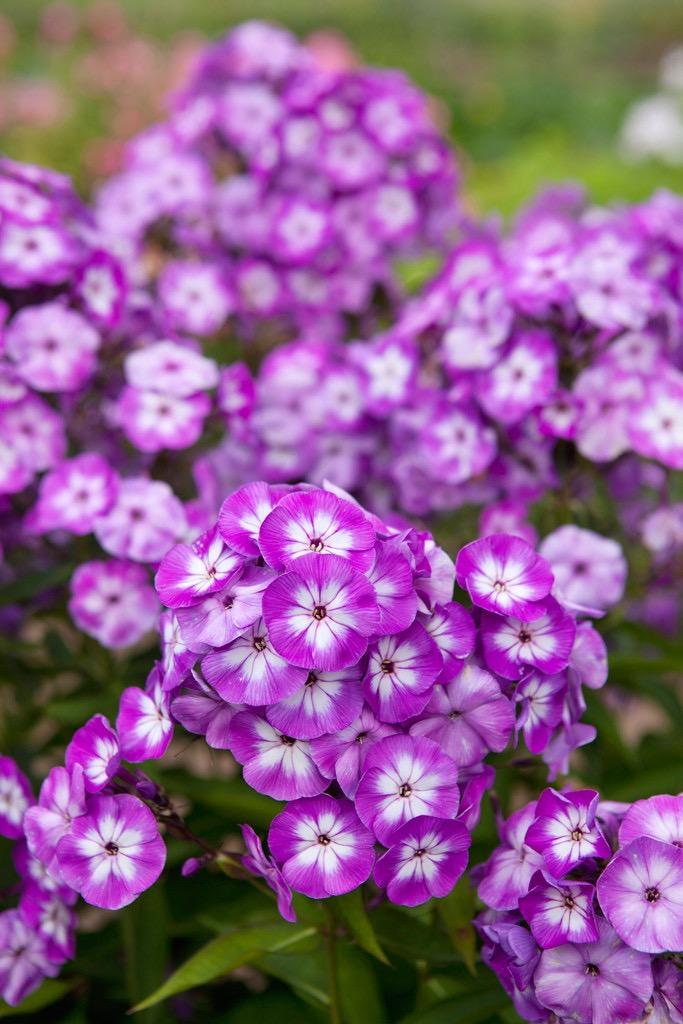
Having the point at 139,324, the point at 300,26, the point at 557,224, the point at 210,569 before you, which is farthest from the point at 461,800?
the point at 300,26

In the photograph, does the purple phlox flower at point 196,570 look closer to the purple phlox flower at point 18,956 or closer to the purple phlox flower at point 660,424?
the purple phlox flower at point 18,956

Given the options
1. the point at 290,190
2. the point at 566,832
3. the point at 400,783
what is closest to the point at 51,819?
the point at 400,783

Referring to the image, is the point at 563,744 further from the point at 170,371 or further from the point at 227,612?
the point at 170,371

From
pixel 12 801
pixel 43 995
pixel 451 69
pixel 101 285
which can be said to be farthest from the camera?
pixel 451 69

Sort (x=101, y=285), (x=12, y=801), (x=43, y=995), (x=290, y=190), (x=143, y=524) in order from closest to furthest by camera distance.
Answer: (x=12, y=801) < (x=43, y=995) < (x=143, y=524) < (x=101, y=285) < (x=290, y=190)

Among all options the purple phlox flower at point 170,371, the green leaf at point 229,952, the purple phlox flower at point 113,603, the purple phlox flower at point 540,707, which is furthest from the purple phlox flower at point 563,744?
the purple phlox flower at point 170,371

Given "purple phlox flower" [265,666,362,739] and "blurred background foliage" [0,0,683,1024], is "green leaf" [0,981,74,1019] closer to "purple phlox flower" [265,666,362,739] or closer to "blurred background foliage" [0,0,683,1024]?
"blurred background foliage" [0,0,683,1024]

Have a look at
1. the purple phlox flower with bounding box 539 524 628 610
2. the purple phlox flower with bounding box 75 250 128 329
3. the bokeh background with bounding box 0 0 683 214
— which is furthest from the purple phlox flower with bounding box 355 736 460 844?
the bokeh background with bounding box 0 0 683 214
